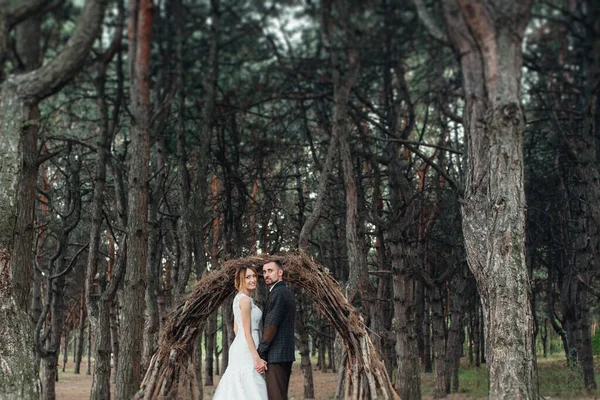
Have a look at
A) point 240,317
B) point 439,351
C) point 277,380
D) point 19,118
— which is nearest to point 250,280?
point 240,317

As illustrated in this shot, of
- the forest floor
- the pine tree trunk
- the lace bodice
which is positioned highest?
the lace bodice

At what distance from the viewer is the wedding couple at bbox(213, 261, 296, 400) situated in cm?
720

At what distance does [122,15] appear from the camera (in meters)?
8.01

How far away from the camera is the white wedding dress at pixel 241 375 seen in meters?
7.24

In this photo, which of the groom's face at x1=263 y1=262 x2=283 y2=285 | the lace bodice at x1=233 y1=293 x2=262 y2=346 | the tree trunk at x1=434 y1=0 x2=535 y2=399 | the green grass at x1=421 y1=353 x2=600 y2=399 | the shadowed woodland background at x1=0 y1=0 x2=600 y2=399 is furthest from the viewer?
the green grass at x1=421 y1=353 x2=600 y2=399

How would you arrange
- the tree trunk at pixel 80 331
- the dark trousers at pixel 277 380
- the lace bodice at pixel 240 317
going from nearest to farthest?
1. the dark trousers at pixel 277 380
2. the lace bodice at pixel 240 317
3. the tree trunk at pixel 80 331

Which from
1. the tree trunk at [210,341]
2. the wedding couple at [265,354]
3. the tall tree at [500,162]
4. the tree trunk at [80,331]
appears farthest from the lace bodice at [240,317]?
the tree trunk at [80,331]

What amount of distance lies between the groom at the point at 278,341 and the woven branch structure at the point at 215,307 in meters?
0.64

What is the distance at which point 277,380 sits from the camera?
7203 millimetres

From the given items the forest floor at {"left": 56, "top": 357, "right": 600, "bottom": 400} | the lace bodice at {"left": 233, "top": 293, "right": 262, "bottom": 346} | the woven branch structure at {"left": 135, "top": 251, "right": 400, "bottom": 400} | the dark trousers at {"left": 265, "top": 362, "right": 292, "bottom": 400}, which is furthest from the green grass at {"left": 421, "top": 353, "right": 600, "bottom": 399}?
the lace bodice at {"left": 233, "top": 293, "right": 262, "bottom": 346}

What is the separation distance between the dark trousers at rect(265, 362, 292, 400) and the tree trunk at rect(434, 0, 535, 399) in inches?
97.1

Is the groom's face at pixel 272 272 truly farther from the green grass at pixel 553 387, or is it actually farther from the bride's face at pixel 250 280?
the green grass at pixel 553 387

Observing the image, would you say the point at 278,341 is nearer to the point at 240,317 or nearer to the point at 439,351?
the point at 240,317

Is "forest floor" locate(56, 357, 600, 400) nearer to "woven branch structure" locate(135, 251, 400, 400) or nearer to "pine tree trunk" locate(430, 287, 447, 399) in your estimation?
"pine tree trunk" locate(430, 287, 447, 399)
